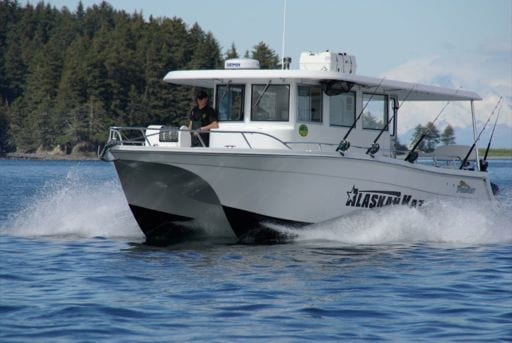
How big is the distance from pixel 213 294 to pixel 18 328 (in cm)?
255

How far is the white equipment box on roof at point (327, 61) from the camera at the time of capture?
17562 mm

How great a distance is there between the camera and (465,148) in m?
20.6

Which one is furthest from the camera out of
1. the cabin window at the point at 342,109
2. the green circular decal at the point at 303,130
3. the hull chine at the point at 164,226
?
the cabin window at the point at 342,109

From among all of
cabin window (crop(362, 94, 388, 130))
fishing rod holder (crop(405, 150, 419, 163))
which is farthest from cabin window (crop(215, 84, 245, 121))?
fishing rod holder (crop(405, 150, 419, 163))

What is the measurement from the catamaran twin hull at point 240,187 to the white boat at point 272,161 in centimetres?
2

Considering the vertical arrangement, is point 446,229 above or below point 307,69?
below

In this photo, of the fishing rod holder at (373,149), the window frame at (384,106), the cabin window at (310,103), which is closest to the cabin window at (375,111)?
the window frame at (384,106)

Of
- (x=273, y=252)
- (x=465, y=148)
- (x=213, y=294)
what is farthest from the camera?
(x=465, y=148)

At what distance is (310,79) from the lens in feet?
56.6

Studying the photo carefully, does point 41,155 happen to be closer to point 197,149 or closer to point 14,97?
point 14,97

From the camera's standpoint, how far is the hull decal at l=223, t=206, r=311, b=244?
16281 mm

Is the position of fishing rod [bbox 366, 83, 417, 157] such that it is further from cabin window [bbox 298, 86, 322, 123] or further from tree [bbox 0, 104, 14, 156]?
tree [bbox 0, 104, 14, 156]

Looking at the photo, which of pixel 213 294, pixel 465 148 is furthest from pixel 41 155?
pixel 213 294

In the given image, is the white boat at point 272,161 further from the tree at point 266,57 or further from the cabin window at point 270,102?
the tree at point 266,57
